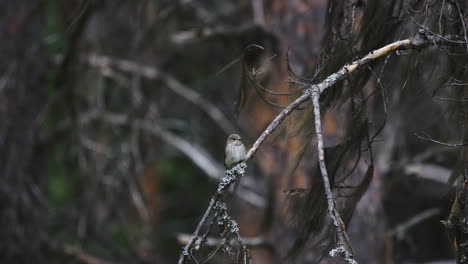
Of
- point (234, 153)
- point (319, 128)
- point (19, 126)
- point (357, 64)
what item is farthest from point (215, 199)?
point (19, 126)

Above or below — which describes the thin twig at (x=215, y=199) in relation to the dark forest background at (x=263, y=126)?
below

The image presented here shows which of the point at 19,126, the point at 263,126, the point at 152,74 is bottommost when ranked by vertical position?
the point at 19,126

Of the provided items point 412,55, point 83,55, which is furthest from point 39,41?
point 412,55

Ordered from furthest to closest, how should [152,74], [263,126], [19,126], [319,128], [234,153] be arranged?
[152,74]
[263,126]
[19,126]
[234,153]
[319,128]

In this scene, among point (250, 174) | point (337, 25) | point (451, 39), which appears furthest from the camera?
point (250, 174)

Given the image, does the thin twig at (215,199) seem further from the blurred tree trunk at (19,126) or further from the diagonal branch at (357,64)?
the blurred tree trunk at (19,126)

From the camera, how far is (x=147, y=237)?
603 centimetres

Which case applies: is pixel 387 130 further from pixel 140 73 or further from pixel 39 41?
pixel 39 41

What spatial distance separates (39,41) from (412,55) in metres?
3.95

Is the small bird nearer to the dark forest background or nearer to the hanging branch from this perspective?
the dark forest background

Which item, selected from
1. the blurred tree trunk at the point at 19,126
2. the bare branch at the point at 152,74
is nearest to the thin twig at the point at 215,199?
the blurred tree trunk at the point at 19,126

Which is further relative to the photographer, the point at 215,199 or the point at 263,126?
the point at 263,126

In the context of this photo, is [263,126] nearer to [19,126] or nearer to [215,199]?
[19,126]

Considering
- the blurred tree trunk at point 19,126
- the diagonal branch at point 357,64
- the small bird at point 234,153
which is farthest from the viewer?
the blurred tree trunk at point 19,126
